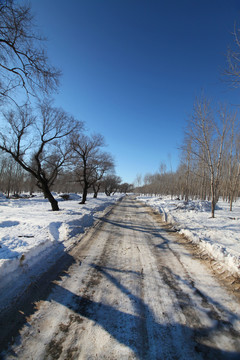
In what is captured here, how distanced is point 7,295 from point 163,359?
283 cm

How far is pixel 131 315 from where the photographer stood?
2.62 meters

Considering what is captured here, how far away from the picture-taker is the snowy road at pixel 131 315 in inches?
80.8

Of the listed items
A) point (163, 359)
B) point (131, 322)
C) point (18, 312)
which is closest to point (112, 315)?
point (131, 322)

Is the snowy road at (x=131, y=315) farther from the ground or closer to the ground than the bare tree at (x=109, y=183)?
closer to the ground

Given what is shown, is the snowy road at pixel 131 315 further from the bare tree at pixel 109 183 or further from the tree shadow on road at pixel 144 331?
the bare tree at pixel 109 183

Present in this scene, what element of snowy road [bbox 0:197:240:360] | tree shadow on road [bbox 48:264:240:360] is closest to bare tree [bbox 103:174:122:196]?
snowy road [bbox 0:197:240:360]

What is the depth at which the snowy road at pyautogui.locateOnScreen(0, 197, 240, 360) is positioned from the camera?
80.8 inches

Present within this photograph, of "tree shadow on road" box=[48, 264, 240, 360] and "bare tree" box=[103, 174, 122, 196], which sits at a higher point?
"bare tree" box=[103, 174, 122, 196]

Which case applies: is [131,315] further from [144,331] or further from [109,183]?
[109,183]

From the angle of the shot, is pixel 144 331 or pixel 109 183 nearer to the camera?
pixel 144 331

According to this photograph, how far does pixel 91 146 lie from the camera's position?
20.3m

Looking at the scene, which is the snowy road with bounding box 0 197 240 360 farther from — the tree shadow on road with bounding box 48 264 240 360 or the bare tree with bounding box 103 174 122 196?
the bare tree with bounding box 103 174 122 196

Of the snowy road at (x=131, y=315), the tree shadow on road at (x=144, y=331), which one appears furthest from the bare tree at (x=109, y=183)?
the tree shadow on road at (x=144, y=331)

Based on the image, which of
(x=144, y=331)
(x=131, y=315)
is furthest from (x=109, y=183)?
(x=144, y=331)
